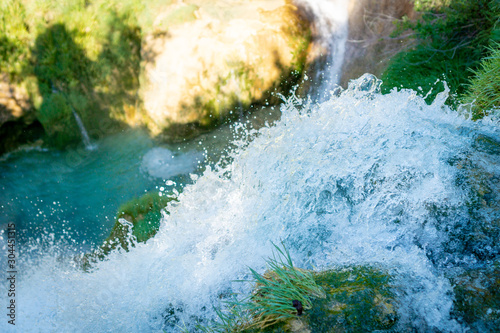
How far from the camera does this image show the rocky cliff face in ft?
18.5

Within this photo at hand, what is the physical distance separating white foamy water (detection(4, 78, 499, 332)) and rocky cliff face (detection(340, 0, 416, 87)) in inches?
97.9

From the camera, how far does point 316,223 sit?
111 inches

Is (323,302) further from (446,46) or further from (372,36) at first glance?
(372,36)

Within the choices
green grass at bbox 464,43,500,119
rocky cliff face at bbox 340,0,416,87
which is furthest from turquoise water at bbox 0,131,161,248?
green grass at bbox 464,43,500,119

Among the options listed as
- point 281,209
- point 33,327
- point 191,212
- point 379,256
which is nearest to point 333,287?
point 379,256

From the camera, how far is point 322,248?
2635mm

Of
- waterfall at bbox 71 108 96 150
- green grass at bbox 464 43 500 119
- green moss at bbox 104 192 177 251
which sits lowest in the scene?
green moss at bbox 104 192 177 251

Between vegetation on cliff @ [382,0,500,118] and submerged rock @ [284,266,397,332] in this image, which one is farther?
vegetation on cliff @ [382,0,500,118]

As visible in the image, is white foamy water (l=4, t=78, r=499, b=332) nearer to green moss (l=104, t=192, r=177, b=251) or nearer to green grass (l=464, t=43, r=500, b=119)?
green grass (l=464, t=43, r=500, b=119)

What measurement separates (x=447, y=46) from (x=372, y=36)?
1380 mm

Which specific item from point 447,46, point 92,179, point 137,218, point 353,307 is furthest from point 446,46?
point 92,179

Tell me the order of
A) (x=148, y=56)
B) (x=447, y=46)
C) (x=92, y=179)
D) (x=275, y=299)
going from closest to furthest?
(x=275, y=299) < (x=447, y=46) < (x=148, y=56) < (x=92, y=179)

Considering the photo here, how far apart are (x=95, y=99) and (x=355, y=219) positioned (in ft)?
17.3

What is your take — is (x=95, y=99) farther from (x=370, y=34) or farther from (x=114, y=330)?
(x=370, y=34)
